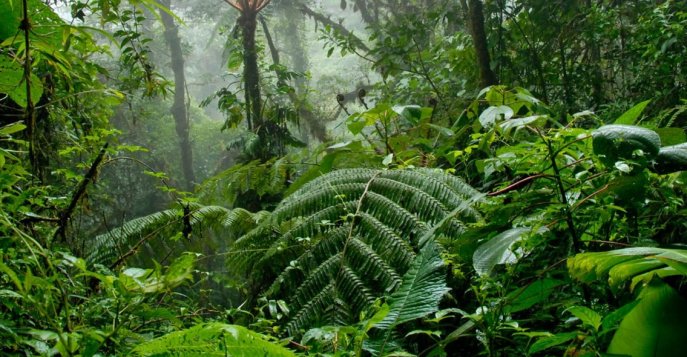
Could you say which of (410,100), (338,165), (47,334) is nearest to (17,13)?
(47,334)

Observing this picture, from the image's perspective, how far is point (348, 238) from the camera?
4.80 feet

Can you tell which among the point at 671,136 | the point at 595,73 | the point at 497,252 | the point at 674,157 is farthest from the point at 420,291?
the point at 595,73

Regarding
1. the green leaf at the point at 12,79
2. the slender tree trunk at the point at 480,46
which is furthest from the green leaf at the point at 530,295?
the slender tree trunk at the point at 480,46

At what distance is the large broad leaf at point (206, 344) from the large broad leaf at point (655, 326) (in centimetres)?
53

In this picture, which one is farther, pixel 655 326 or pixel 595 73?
pixel 595 73

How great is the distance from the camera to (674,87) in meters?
2.95

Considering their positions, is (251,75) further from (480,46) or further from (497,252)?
(497,252)

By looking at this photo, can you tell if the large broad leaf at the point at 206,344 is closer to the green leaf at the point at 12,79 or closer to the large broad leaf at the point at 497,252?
the large broad leaf at the point at 497,252

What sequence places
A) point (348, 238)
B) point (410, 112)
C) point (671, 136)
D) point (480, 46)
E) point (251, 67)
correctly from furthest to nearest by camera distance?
point (251, 67) < point (480, 46) < point (410, 112) < point (348, 238) < point (671, 136)

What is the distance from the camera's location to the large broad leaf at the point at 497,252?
925mm

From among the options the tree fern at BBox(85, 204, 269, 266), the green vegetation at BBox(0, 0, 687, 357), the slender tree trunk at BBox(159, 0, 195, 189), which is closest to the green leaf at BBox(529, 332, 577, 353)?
the green vegetation at BBox(0, 0, 687, 357)

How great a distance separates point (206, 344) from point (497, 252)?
1.72 feet

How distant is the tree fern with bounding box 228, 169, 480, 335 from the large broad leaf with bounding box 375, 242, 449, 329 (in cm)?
7

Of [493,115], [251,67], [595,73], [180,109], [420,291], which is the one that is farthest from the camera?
[180,109]
